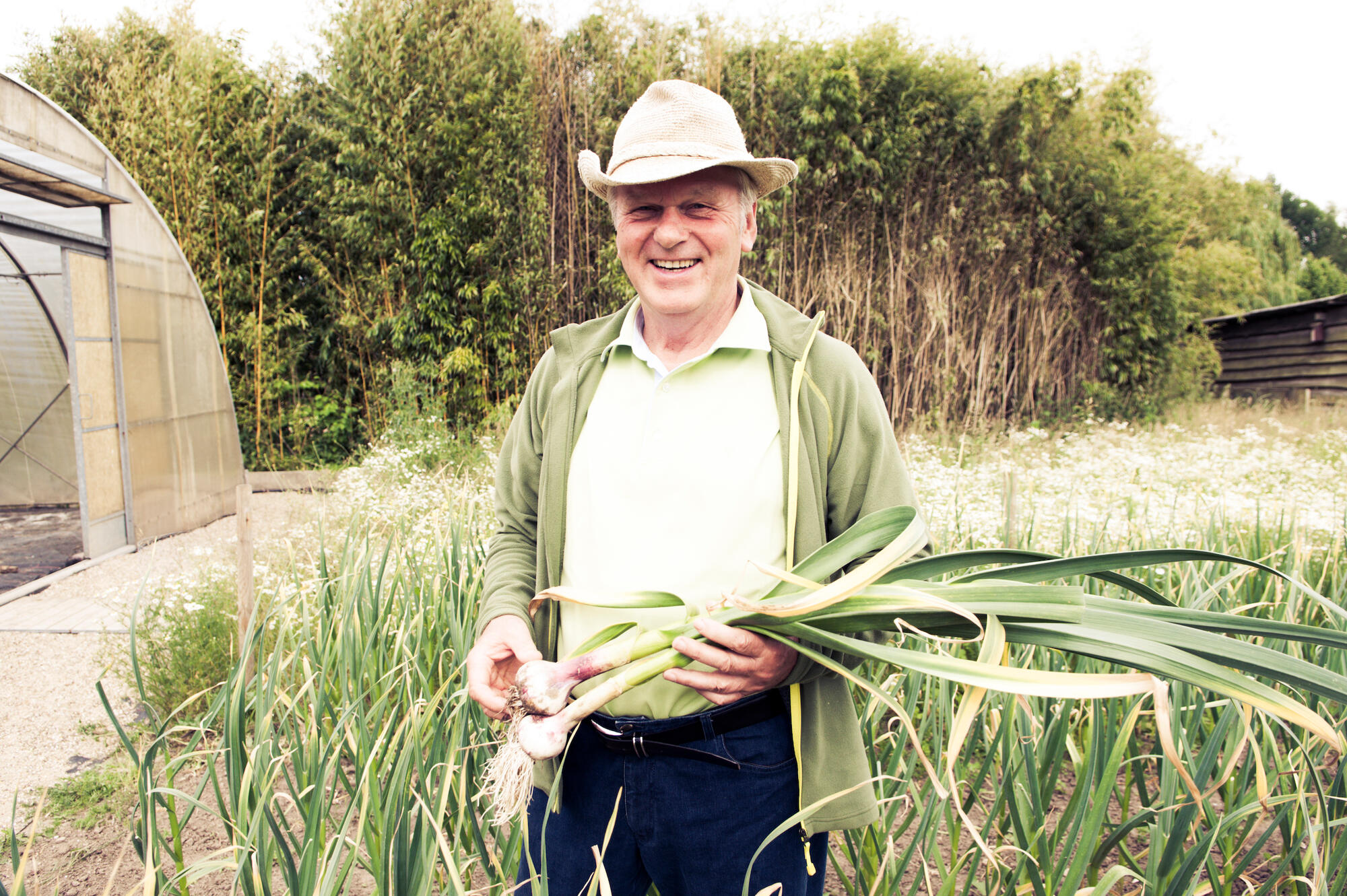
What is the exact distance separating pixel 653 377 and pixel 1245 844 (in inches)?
75.5

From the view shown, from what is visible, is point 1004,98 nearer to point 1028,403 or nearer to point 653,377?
point 1028,403

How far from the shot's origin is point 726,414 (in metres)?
1.12

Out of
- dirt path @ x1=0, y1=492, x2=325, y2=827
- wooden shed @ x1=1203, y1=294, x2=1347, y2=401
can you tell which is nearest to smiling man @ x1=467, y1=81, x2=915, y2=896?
dirt path @ x1=0, y1=492, x2=325, y2=827

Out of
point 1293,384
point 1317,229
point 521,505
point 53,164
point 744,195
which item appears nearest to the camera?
point 744,195

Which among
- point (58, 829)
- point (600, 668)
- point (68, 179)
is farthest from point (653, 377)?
point (68, 179)

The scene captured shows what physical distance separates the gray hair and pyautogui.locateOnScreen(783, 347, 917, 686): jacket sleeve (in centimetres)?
30

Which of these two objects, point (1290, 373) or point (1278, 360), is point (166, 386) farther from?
point (1278, 360)

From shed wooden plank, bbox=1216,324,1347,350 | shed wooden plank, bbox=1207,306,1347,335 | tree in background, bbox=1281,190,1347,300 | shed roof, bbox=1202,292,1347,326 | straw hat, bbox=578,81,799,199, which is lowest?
straw hat, bbox=578,81,799,199

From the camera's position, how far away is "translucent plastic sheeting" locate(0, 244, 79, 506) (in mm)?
5973

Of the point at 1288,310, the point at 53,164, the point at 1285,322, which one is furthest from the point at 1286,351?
the point at 53,164

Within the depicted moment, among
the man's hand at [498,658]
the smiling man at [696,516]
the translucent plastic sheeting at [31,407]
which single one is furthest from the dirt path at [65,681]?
the translucent plastic sheeting at [31,407]

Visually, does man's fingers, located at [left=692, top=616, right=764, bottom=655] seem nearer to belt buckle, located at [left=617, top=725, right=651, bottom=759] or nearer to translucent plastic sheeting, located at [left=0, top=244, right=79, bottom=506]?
belt buckle, located at [left=617, top=725, right=651, bottom=759]

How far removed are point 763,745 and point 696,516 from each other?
0.35m

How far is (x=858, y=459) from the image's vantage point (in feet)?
3.58
